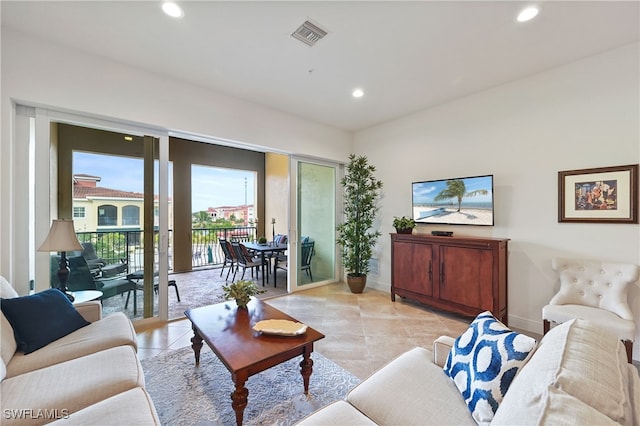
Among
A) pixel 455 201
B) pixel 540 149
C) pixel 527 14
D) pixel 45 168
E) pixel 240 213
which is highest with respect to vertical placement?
pixel 527 14

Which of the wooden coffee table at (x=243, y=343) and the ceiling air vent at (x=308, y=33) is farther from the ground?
the ceiling air vent at (x=308, y=33)

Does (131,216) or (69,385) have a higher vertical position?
(131,216)

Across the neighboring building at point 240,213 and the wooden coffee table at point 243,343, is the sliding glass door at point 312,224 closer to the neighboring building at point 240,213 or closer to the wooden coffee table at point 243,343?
the wooden coffee table at point 243,343

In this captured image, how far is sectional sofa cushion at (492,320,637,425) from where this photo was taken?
28.0 inches

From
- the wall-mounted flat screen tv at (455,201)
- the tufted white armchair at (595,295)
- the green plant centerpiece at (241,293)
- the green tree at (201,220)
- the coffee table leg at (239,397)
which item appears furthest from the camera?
the green tree at (201,220)

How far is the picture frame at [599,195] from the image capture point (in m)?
2.48

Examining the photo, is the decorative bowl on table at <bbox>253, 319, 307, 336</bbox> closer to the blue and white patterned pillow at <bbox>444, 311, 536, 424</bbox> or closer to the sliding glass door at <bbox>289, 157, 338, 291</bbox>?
the blue and white patterned pillow at <bbox>444, 311, 536, 424</bbox>

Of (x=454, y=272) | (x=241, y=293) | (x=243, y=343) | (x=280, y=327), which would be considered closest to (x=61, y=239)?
(x=241, y=293)

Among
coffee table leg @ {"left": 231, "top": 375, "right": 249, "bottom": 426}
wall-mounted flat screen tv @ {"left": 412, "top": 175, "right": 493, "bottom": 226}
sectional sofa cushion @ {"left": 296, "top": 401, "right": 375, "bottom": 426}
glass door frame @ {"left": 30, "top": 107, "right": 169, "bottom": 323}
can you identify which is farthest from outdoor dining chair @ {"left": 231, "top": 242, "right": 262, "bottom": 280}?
sectional sofa cushion @ {"left": 296, "top": 401, "right": 375, "bottom": 426}

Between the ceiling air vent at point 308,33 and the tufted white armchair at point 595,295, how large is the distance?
11.0ft

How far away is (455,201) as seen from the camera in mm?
3639

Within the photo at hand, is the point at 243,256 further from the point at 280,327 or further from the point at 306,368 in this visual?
the point at 306,368

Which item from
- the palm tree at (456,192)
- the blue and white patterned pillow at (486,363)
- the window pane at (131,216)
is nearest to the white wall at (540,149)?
the palm tree at (456,192)

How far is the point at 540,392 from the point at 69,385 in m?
2.04
